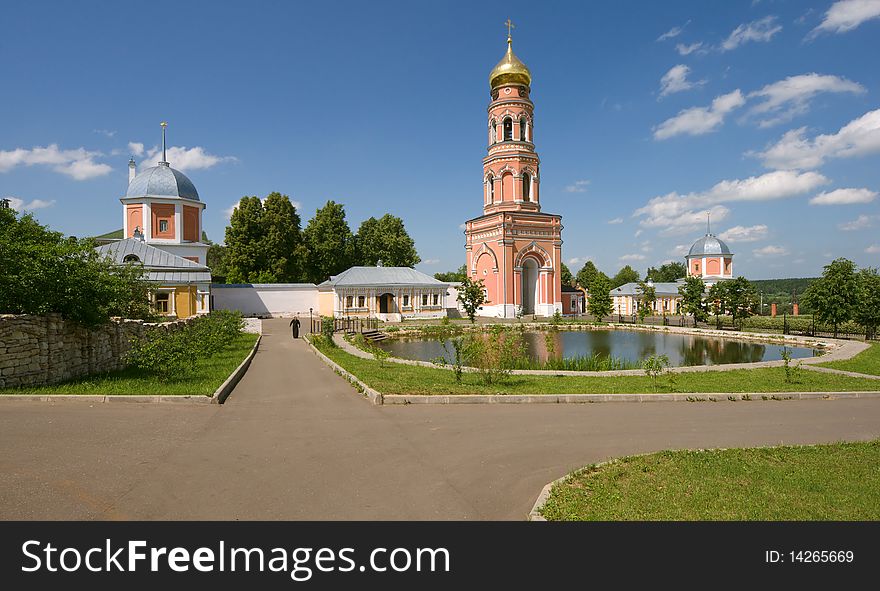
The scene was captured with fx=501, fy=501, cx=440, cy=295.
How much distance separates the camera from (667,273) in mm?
89250

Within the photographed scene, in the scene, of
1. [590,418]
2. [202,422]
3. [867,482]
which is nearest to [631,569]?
[867,482]

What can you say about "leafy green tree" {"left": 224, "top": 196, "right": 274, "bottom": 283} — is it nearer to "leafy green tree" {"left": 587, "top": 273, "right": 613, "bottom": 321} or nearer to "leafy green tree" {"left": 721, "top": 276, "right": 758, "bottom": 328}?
"leafy green tree" {"left": 587, "top": 273, "right": 613, "bottom": 321}

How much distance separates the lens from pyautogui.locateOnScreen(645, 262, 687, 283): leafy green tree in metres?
87.1

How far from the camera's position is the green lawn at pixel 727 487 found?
4.64 meters

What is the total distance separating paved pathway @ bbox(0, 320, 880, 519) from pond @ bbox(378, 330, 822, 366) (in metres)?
9.15

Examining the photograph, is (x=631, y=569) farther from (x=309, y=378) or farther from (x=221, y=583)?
(x=309, y=378)

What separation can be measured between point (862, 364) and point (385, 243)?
43967 mm

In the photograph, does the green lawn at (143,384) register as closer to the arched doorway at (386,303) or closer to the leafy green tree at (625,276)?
the arched doorway at (386,303)

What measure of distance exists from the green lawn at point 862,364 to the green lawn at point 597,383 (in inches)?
76.6

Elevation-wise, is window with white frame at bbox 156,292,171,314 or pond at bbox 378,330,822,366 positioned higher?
window with white frame at bbox 156,292,171,314

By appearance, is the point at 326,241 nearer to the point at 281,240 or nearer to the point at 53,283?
the point at 281,240

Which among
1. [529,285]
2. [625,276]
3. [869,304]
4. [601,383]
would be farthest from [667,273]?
[601,383]

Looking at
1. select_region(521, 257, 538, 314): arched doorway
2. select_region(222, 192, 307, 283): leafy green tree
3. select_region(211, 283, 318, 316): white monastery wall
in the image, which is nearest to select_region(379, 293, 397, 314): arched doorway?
select_region(211, 283, 318, 316): white monastery wall

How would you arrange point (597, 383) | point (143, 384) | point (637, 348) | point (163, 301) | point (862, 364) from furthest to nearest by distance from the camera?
point (163, 301), point (637, 348), point (862, 364), point (597, 383), point (143, 384)
